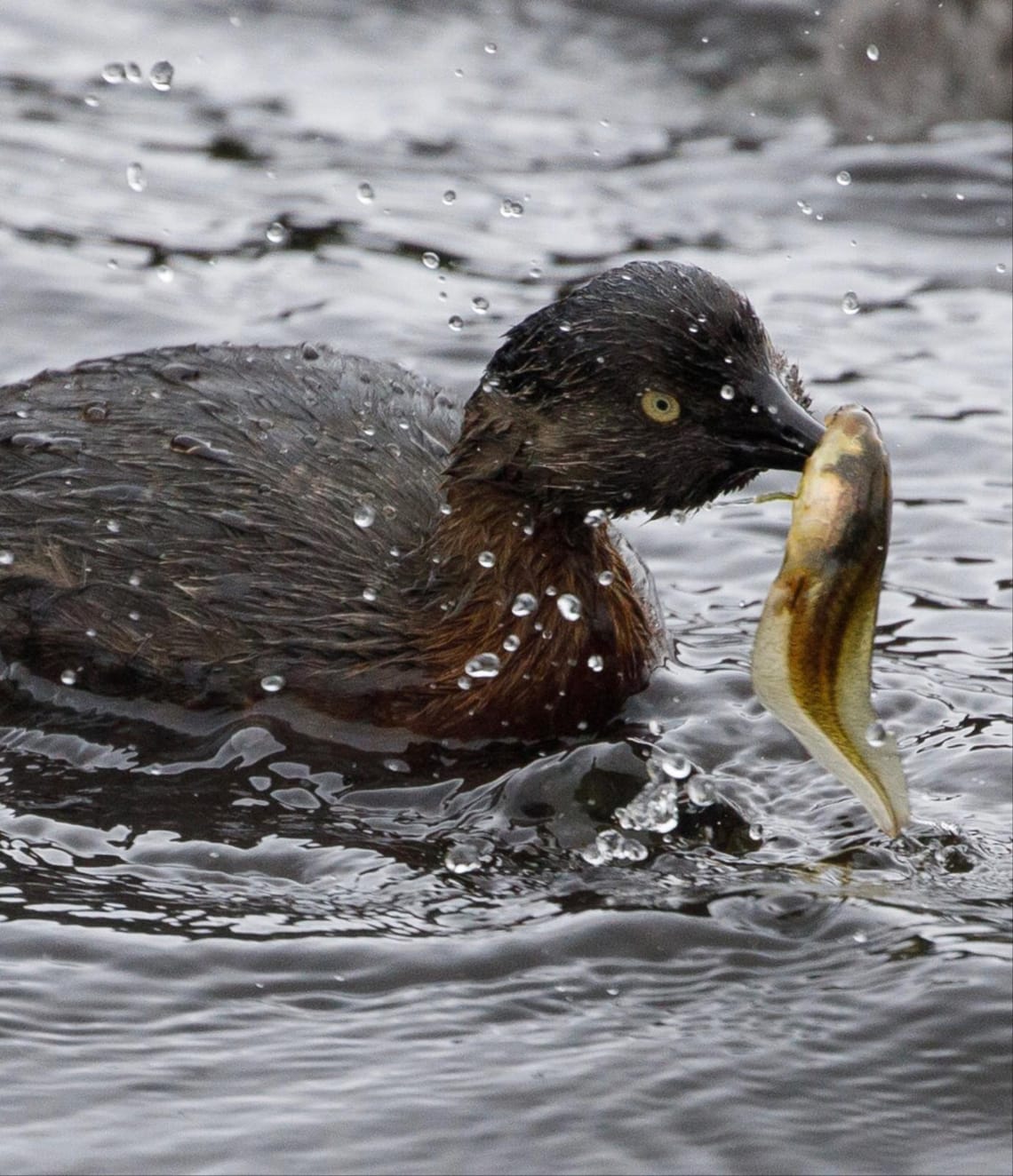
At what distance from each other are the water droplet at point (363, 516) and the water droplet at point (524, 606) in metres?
0.52

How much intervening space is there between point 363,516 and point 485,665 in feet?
2.00

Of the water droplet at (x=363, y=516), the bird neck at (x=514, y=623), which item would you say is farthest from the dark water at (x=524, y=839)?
the water droplet at (x=363, y=516)

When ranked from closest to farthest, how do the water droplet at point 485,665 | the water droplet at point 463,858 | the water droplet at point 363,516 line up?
the water droplet at point 463,858, the water droplet at point 485,665, the water droplet at point 363,516

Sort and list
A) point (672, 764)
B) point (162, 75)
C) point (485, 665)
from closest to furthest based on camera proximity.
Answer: point (672, 764)
point (485, 665)
point (162, 75)

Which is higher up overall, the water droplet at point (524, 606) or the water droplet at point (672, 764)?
the water droplet at point (524, 606)

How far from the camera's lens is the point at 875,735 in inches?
246

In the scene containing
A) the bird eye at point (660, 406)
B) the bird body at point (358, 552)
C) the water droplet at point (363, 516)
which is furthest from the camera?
the water droplet at point (363, 516)

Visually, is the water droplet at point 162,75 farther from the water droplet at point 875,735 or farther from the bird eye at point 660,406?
the water droplet at point 875,735

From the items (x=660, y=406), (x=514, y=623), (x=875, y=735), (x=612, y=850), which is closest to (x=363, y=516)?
(x=514, y=623)

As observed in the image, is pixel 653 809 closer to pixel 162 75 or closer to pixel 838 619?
pixel 838 619

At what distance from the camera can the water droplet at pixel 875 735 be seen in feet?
20.5

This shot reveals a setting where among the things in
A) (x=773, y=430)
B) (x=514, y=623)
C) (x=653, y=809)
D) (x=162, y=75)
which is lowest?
(x=653, y=809)

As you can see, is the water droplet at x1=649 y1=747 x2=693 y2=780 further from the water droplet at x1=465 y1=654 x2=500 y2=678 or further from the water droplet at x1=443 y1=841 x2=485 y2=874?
the water droplet at x1=443 y1=841 x2=485 y2=874

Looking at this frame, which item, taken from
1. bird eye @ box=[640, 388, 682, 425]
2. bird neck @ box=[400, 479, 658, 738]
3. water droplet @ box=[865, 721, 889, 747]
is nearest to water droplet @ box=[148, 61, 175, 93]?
bird neck @ box=[400, 479, 658, 738]
